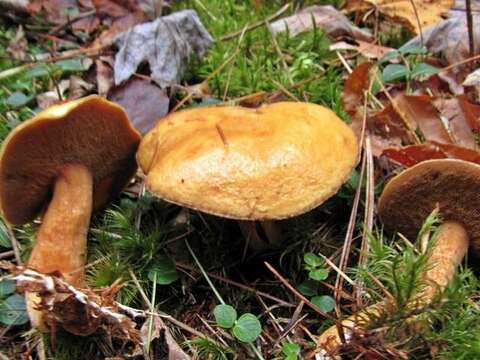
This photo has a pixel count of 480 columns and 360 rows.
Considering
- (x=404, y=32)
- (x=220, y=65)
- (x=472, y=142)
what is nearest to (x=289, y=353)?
(x=472, y=142)

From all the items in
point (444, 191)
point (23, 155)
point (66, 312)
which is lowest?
point (66, 312)

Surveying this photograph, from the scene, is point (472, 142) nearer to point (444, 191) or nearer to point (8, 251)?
point (444, 191)

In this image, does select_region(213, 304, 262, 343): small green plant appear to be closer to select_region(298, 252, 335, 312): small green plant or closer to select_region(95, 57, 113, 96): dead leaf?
select_region(298, 252, 335, 312): small green plant

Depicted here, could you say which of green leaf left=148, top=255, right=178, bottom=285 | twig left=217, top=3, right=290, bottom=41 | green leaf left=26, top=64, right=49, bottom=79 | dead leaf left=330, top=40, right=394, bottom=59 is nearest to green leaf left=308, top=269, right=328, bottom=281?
green leaf left=148, top=255, right=178, bottom=285

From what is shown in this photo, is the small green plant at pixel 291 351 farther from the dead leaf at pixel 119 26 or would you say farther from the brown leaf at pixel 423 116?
the dead leaf at pixel 119 26

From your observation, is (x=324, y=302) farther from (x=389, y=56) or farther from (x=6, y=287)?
(x=389, y=56)

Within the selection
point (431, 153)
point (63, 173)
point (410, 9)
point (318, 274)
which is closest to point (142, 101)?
point (63, 173)

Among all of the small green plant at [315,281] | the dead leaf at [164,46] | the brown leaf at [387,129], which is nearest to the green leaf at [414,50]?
the brown leaf at [387,129]
